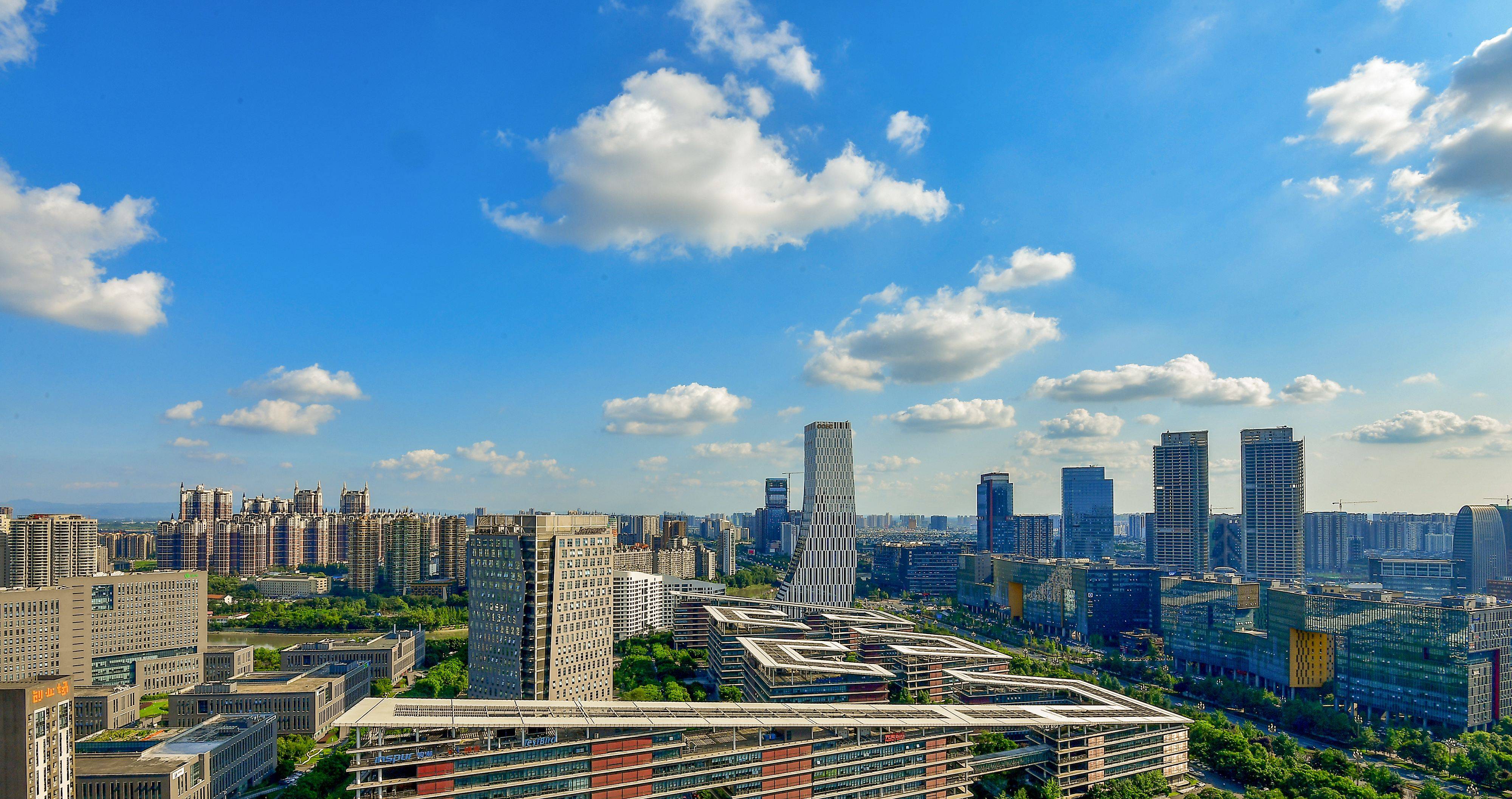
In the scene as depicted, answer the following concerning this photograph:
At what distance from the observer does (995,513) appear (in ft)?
487

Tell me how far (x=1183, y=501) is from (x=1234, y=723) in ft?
223

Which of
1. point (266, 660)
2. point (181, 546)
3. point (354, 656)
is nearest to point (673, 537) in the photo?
point (266, 660)

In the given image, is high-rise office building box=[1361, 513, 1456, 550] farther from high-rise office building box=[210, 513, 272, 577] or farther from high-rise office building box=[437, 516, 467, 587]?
high-rise office building box=[210, 513, 272, 577]

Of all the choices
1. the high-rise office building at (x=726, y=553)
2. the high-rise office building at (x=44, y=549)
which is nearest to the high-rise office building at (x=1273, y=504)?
the high-rise office building at (x=726, y=553)

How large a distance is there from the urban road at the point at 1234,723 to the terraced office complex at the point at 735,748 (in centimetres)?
346

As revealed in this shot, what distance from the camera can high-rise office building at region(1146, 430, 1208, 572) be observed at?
10662 cm

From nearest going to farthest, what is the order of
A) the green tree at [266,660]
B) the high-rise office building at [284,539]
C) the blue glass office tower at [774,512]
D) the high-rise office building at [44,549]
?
the green tree at [266,660]
the high-rise office building at [44,549]
the high-rise office building at [284,539]
the blue glass office tower at [774,512]

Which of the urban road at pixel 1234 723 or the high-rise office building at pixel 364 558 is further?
the high-rise office building at pixel 364 558

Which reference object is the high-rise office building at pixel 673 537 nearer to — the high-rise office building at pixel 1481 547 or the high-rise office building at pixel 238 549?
the high-rise office building at pixel 238 549

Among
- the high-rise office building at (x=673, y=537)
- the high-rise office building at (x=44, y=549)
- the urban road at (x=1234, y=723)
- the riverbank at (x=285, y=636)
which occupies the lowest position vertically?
the riverbank at (x=285, y=636)

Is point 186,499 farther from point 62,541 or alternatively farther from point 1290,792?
point 1290,792

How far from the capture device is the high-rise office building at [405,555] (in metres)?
98.5

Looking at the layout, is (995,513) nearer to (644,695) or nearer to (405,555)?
(405,555)

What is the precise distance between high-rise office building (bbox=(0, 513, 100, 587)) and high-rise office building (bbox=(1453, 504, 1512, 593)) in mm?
145638
